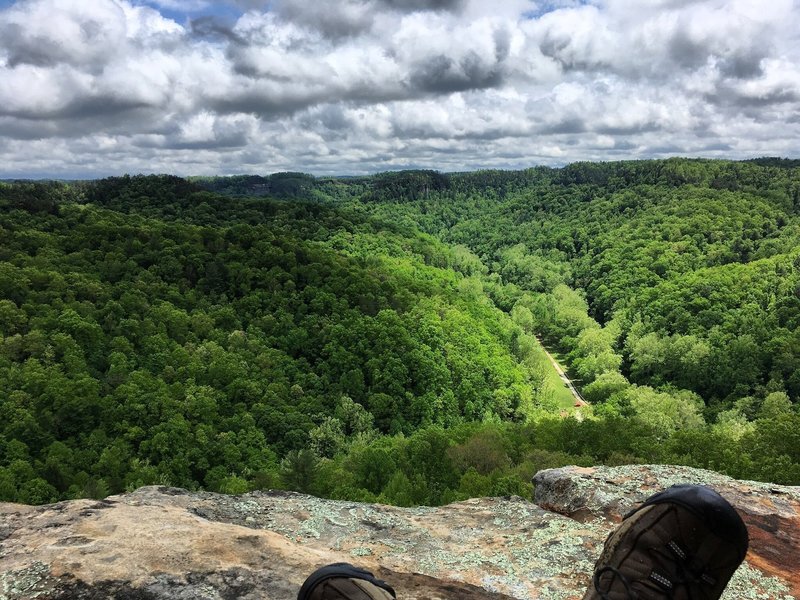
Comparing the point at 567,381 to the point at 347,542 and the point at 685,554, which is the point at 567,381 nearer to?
the point at 347,542

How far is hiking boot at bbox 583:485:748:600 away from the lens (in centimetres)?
396

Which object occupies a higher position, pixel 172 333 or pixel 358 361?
pixel 172 333

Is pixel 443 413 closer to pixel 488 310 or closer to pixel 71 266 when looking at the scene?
pixel 488 310

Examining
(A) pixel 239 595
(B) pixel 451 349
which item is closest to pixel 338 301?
(B) pixel 451 349

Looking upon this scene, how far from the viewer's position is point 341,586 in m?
3.83

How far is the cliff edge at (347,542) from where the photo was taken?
18.4 feet

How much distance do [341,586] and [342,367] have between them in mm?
62973

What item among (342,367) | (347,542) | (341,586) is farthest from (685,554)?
(342,367)

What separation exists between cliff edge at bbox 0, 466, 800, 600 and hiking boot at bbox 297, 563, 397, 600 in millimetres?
2115

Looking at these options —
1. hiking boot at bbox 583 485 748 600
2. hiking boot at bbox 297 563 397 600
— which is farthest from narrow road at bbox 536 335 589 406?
hiking boot at bbox 297 563 397 600

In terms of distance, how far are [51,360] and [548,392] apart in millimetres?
66068

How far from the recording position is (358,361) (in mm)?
67375

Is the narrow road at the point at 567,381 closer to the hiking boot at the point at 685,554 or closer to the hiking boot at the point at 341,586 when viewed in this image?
the hiking boot at the point at 685,554

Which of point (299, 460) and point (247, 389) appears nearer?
point (299, 460)
